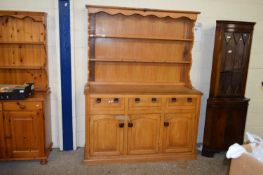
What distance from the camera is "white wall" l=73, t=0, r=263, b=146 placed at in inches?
114

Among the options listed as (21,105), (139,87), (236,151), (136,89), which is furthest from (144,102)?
(21,105)

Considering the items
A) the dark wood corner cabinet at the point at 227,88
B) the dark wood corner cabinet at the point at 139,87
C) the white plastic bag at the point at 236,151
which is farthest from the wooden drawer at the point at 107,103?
the white plastic bag at the point at 236,151

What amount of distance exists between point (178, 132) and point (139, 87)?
30.9 inches

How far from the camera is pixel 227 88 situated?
118 inches

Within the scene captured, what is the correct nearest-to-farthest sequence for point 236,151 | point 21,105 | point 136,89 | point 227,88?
1. point 236,151
2. point 21,105
3. point 136,89
4. point 227,88

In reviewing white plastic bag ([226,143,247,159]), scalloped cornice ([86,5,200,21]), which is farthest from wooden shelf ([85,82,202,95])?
white plastic bag ([226,143,247,159])

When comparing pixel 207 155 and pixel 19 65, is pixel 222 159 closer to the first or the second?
pixel 207 155

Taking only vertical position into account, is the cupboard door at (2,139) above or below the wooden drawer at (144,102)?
below

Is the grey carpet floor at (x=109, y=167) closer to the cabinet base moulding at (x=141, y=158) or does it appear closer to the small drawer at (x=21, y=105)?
the cabinet base moulding at (x=141, y=158)

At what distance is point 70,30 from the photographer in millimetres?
2783

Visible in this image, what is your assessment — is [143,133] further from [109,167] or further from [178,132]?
[109,167]

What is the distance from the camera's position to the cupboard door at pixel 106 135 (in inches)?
105

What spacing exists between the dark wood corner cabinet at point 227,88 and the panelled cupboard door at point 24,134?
7.02 ft

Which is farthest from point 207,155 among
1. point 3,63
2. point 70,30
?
point 3,63
